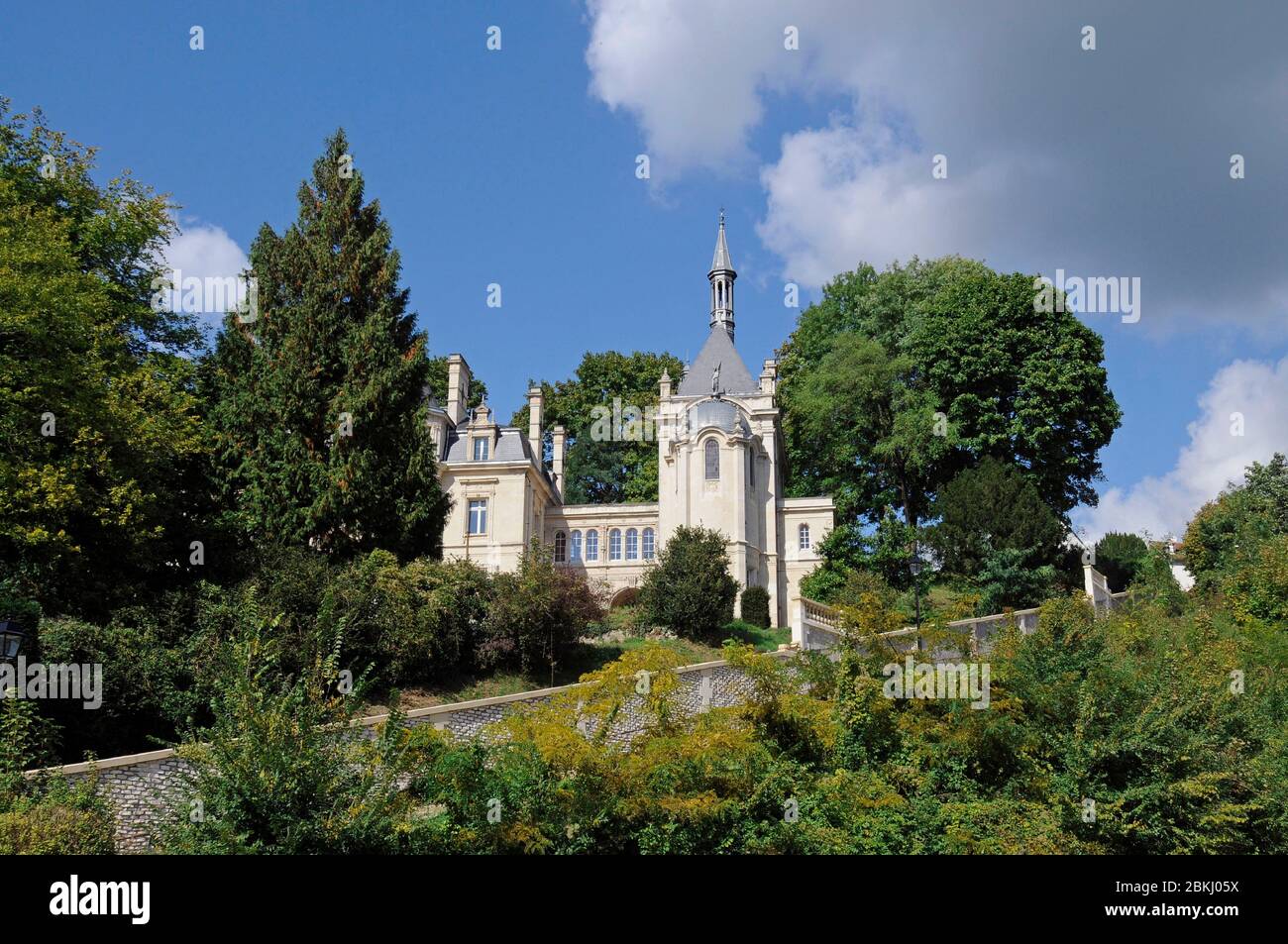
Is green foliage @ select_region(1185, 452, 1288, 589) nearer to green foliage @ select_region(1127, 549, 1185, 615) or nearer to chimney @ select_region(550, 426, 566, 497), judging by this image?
green foliage @ select_region(1127, 549, 1185, 615)

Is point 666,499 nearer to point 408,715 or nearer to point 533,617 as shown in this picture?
point 533,617

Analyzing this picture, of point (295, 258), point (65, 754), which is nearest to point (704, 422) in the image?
point (295, 258)

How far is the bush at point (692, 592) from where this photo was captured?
34.3 meters

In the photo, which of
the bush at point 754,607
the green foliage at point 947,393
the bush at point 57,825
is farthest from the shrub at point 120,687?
the green foliage at point 947,393

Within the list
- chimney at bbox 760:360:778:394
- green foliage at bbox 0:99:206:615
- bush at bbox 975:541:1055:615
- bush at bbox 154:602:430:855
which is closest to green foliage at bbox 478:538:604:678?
green foliage at bbox 0:99:206:615

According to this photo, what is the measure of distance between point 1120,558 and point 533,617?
103 feet

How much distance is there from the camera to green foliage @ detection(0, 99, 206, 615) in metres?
23.0

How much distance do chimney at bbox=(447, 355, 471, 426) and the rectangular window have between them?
4.62m

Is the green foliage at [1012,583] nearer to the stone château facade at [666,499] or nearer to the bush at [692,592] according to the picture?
the bush at [692,592]

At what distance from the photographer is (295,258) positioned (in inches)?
1209

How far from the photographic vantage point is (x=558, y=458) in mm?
58875

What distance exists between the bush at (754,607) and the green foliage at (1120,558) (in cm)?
1396

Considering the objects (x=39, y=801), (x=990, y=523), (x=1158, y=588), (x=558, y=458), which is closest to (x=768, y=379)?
(x=558, y=458)
